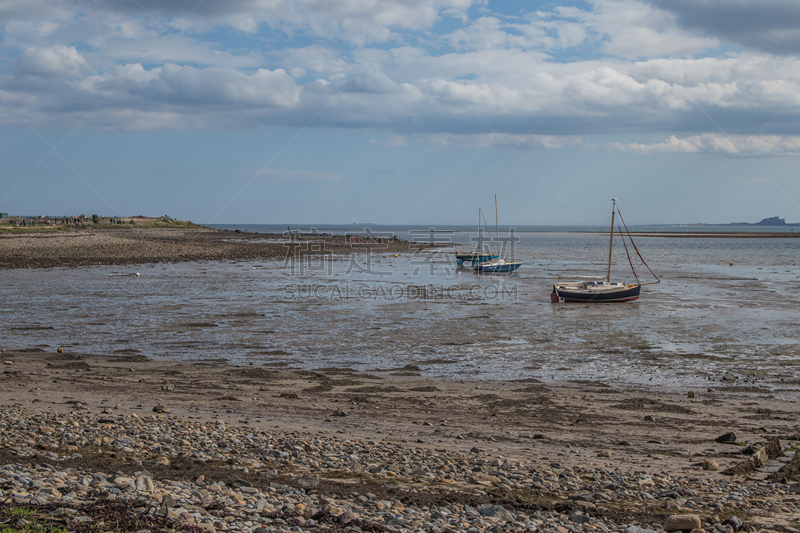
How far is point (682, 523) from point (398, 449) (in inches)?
182

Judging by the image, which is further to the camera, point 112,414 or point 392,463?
point 112,414

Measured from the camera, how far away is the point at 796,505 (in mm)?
8234

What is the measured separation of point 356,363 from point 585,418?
8.66m

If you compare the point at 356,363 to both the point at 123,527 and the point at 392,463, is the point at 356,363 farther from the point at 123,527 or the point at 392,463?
the point at 123,527

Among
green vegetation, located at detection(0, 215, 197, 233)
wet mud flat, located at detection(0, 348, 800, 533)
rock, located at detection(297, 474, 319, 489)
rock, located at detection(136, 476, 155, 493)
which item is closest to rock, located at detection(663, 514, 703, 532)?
wet mud flat, located at detection(0, 348, 800, 533)

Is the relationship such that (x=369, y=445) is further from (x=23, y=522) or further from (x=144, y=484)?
(x=23, y=522)

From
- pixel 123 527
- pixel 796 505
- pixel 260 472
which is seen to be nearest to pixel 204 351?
pixel 260 472

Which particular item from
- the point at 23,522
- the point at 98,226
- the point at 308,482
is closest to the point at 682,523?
the point at 308,482

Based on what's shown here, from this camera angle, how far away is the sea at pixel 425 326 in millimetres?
19609

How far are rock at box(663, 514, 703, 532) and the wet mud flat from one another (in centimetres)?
28

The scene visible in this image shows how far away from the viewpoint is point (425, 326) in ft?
90.5

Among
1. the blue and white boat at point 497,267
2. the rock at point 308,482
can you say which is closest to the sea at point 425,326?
the rock at point 308,482

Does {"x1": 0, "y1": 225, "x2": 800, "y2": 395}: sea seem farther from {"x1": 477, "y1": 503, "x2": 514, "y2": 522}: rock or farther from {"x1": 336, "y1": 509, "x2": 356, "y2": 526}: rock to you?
{"x1": 336, "y1": 509, "x2": 356, "y2": 526}: rock

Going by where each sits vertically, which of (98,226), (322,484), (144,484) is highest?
(98,226)
